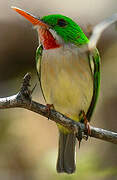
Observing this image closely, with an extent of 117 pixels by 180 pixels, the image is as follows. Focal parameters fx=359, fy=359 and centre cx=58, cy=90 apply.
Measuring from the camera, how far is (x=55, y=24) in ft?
9.15

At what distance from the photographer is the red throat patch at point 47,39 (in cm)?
274

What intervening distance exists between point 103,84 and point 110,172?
7.37 feet

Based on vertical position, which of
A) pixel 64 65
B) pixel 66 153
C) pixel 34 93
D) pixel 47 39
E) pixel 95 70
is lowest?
pixel 34 93

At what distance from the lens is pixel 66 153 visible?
337 cm

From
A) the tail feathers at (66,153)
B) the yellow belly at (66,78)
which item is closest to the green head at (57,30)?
the yellow belly at (66,78)

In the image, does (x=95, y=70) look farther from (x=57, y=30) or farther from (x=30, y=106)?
(x=30, y=106)

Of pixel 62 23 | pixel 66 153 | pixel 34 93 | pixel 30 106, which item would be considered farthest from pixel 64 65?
pixel 34 93

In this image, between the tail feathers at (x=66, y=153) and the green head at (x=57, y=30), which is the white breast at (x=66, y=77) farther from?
the tail feathers at (x=66, y=153)

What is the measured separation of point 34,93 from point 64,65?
93.2 inches

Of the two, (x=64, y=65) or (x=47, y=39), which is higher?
(x=47, y=39)

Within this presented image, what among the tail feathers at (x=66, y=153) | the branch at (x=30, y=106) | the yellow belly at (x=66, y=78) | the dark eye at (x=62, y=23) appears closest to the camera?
the branch at (x=30, y=106)

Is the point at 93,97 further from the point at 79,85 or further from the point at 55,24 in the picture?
the point at 55,24

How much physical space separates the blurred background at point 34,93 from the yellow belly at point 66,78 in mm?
1463

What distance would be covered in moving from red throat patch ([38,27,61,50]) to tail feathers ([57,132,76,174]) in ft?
3.03
